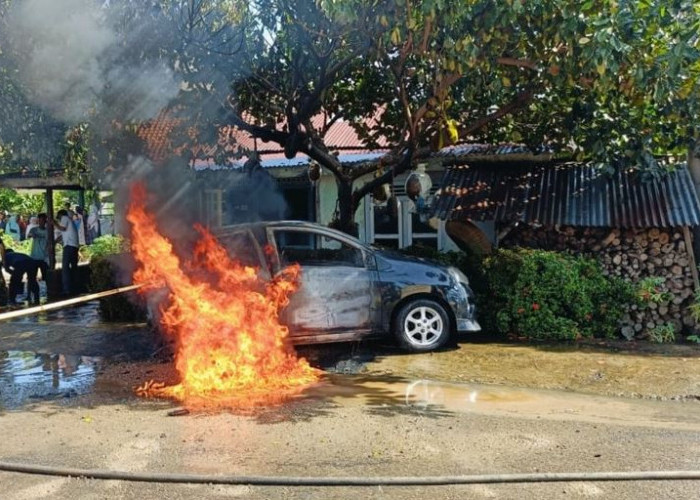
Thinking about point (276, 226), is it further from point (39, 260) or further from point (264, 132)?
point (39, 260)

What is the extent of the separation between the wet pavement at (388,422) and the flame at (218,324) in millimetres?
336

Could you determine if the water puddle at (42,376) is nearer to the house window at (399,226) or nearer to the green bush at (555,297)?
the green bush at (555,297)

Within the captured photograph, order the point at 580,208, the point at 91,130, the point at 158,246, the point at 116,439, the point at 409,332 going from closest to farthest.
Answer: the point at 116,439, the point at 158,246, the point at 409,332, the point at 91,130, the point at 580,208

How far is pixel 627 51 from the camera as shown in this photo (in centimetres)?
583

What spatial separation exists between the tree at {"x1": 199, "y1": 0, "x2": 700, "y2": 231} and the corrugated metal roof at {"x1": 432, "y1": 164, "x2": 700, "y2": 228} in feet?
1.47

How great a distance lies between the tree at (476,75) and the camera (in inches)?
239

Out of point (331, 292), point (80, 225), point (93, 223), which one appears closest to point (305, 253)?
point (331, 292)

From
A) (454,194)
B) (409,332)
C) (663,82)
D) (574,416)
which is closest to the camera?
(574,416)

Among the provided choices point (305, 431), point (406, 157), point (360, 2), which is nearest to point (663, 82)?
point (360, 2)

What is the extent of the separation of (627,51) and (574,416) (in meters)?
3.43

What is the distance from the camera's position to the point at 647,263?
896cm

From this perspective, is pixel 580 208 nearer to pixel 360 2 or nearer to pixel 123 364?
pixel 360 2

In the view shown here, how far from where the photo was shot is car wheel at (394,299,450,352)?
7.84 metres

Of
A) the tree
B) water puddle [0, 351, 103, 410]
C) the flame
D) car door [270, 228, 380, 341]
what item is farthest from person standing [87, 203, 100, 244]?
car door [270, 228, 380, 341]
